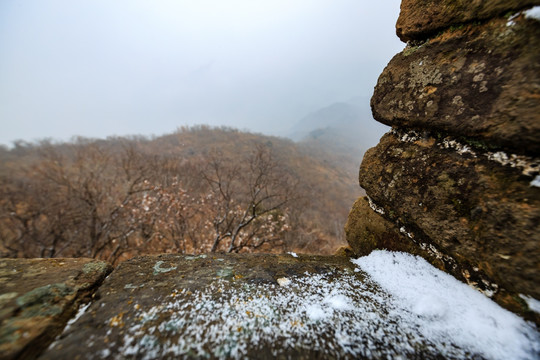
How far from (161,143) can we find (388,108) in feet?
137

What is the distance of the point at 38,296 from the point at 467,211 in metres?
2.50

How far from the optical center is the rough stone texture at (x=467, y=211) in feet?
3.31

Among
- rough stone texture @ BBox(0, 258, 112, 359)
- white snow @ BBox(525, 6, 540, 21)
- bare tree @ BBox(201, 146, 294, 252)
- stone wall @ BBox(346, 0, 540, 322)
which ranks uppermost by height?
white snow @ BBox(525, 6, 540, 21)

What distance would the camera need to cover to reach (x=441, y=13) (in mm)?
1389

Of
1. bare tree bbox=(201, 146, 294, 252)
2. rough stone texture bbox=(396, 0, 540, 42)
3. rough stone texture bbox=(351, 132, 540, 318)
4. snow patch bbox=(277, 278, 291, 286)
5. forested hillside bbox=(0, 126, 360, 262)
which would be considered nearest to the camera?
rough stone texture bbox=(351, 132, 540, 318)

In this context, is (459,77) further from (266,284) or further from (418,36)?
(266,284)

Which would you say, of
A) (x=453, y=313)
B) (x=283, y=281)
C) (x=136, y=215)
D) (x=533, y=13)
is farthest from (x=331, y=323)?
(x=136, y=215)

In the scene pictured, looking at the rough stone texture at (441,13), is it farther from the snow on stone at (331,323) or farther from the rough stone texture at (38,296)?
the rough stone texture at (38,296)

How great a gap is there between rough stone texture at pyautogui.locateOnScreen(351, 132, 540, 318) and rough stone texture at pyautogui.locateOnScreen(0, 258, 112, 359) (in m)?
2.18

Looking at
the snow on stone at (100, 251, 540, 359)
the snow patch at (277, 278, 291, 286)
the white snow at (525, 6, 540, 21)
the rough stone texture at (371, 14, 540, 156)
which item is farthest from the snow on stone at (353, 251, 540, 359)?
the white snow at (525, 6, 540, 21)

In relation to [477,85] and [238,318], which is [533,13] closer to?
[477,85]

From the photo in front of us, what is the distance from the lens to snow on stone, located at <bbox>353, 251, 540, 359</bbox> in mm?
952

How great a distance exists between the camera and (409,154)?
1532 mm

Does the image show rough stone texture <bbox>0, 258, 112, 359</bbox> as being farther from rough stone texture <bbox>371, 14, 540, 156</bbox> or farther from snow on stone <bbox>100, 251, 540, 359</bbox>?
rough stone texture <bbox>371, 14, 540, 156</bbox>
